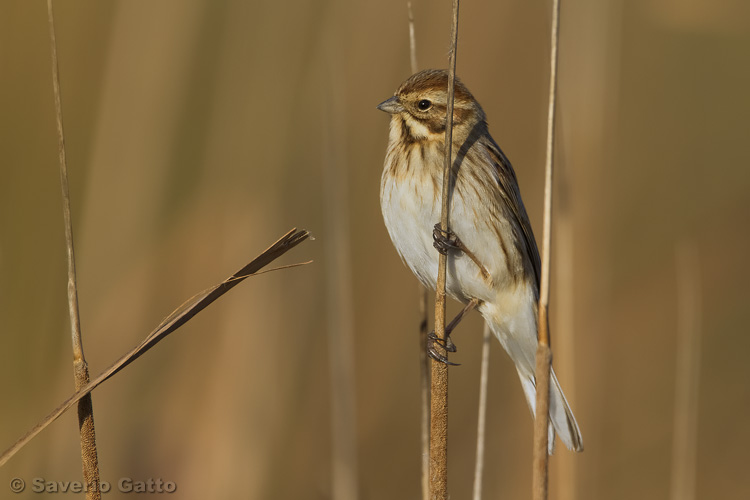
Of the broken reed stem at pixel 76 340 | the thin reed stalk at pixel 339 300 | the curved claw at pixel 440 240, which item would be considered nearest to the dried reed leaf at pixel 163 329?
the broken reed stem at pixel 76 340

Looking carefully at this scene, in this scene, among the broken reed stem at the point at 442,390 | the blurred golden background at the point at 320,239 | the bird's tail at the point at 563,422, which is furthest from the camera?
the blurred golden background at the point at 320,239

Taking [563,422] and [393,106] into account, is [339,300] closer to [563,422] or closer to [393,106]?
[393,106]

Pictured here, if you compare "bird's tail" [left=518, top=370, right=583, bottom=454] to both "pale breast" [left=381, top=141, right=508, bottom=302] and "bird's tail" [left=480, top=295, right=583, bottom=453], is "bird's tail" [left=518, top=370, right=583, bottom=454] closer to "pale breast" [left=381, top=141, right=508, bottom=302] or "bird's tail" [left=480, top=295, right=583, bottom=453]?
"bird's tail" [left=480, top=295, right=583, bottom=453]

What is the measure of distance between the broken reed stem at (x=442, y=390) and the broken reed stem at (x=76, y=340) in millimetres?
760

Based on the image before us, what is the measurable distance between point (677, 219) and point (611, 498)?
6.98 ft

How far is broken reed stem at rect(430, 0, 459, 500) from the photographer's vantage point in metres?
2.02

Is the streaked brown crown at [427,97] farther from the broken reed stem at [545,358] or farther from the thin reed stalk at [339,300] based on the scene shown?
the broken reed stem at [545,358]

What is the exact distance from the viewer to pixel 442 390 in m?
2.10

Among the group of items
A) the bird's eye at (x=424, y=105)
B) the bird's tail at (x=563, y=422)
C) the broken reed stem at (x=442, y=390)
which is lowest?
the bird's tail at (x=563, y=422)

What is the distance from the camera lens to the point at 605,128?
145 inches

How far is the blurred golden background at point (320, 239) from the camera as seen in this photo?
11.5 feet

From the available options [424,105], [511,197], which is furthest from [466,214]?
[424,105]

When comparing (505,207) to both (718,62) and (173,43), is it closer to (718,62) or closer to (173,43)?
(173,43)

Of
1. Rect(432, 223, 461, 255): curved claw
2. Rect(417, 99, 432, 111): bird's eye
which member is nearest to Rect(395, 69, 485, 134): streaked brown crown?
Rect(417, 99, 432, 111): bird's eye
